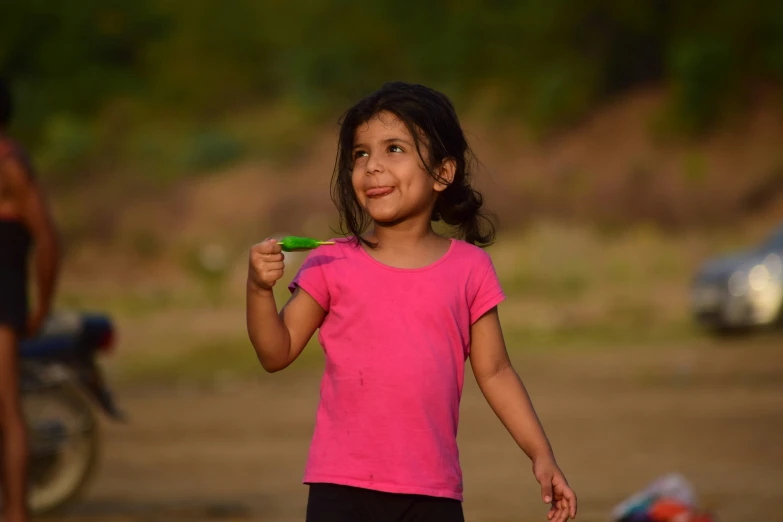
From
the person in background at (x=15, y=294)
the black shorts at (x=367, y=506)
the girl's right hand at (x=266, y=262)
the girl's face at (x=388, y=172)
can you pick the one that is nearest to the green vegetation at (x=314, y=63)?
the person in background at (x=15, y=294)

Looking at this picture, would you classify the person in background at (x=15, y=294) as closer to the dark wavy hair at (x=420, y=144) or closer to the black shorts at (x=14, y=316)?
the black shorts at (x=14, y=316)

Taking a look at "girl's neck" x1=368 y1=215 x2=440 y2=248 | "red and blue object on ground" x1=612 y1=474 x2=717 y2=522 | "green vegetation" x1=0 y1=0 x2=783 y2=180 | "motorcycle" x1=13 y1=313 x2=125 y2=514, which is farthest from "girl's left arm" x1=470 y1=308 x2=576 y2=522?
"green vegetation" x1=0 y1=0 x2=783 y2=180

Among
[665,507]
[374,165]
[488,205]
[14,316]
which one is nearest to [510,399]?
[374,165]

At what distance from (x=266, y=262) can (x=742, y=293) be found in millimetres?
15775

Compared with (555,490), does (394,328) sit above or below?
above

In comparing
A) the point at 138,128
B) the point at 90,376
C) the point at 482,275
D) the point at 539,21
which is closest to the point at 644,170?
the point at 539,21

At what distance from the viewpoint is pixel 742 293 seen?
62.9 feet

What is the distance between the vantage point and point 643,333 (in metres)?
20.8

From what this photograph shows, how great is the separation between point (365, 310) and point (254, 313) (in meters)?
0.29

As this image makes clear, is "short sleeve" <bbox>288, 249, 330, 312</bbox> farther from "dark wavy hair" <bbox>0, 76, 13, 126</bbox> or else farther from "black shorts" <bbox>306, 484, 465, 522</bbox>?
"dark wavy hair" <bbox>0, 76, 13, 126</bbox>

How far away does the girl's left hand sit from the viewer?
166 inches

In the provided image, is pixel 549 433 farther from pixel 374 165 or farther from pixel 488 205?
pixel 488 205

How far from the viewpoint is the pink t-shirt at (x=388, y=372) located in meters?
4.16

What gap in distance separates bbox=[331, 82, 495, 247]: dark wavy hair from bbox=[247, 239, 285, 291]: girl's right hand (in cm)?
42
